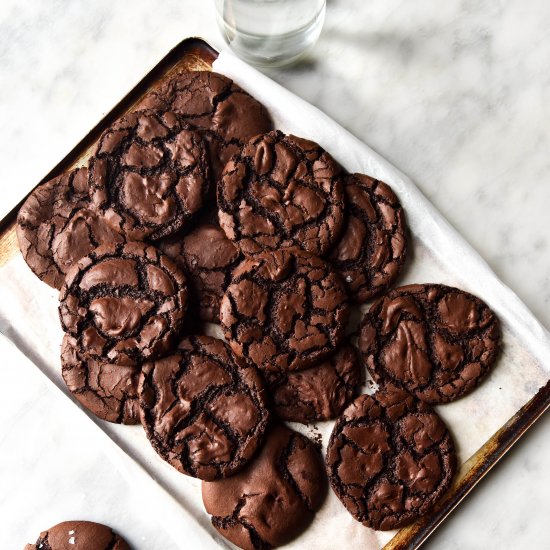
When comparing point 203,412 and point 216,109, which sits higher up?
point 216,109

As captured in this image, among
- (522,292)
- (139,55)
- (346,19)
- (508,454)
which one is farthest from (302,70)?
(508,454)

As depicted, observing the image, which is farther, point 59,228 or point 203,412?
point 59,228

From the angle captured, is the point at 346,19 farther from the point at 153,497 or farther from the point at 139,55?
the point at 153,497

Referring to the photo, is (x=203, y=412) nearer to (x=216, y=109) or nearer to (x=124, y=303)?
(x=124, y=303)

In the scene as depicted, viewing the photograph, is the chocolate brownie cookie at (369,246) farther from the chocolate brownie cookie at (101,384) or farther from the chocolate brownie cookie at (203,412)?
the chocolate brownie cookie at (101,384)

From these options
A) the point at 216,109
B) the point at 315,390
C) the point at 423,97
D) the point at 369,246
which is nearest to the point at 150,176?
→ the point at 216,109
